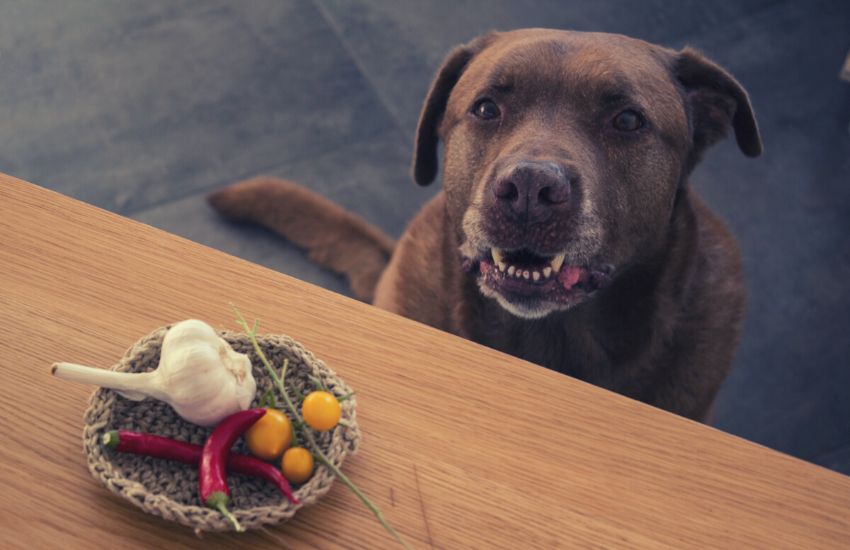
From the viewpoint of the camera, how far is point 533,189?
142 cm

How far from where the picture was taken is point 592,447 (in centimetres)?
110

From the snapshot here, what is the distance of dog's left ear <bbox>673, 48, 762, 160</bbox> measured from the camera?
1.63 meters

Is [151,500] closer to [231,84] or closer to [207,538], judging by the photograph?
[207,538]

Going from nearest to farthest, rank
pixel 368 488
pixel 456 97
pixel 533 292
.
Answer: pixel 368 488
pixel 533 292
pixel 456 97

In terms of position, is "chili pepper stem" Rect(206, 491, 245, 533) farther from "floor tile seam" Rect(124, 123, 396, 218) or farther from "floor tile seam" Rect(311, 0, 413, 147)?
"floor tile seam" Rect(311, 0, 413, 147)

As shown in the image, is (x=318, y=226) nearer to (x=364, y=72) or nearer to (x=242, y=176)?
(x=242, y=176)

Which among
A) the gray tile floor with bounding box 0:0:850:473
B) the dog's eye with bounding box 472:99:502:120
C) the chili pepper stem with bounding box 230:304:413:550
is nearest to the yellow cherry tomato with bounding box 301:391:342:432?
the chili pepper stem with bounding box 230:304:413:550

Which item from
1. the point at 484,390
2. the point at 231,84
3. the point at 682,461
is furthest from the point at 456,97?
the point at 231,84

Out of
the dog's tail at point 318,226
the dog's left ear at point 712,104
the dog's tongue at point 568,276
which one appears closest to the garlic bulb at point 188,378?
the dog's tongue at point 568,276

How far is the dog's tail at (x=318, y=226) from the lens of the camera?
7.46 ft

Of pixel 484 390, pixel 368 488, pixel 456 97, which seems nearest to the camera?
pixel 368 488

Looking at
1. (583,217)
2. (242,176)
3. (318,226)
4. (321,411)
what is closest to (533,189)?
(583,217)

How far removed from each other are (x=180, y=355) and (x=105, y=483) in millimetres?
152

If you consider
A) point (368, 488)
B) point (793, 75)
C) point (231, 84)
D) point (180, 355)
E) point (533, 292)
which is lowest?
point (231, 84)
